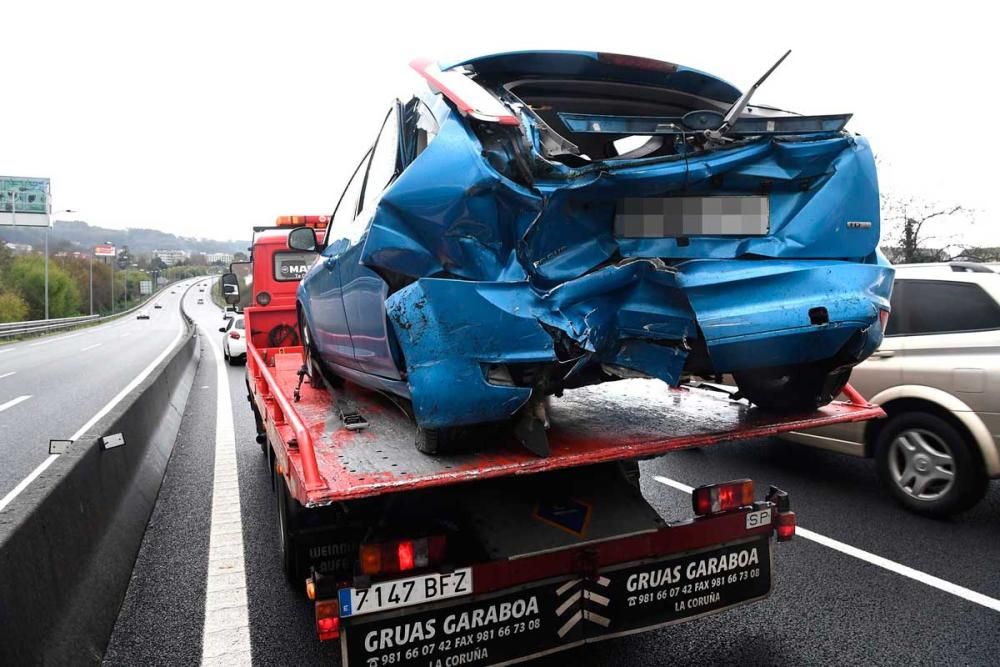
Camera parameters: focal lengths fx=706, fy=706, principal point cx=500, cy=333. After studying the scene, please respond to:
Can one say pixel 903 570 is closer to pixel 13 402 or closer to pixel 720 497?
pixel 720 497

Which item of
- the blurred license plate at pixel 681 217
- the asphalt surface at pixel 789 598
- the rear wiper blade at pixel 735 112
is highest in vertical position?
the rear wiper blade at pixel 735 112

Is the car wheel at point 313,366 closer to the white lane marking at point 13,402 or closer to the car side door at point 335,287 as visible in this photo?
the car side door at point 335,287

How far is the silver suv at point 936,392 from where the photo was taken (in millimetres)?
4629

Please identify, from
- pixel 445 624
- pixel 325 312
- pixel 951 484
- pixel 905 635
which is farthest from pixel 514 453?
pixel 951 484

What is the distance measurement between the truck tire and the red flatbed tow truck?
15mm

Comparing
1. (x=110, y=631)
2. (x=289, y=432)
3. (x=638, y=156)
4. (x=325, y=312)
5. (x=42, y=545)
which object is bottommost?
(x=110, y=631)

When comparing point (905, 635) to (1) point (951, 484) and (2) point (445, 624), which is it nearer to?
(1) point (951, 484)

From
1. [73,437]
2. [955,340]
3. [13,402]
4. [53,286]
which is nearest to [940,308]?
[955,340]

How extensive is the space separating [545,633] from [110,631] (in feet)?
6.97

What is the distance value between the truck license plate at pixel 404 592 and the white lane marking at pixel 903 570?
110 inches

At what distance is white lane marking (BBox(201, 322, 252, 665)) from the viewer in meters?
3.29

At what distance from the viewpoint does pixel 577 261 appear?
2.63m

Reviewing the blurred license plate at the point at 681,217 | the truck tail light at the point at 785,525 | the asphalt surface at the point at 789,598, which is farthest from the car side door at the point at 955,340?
the blurred license plate at the point at 681,217

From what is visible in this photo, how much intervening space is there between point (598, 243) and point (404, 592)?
1460 mm
